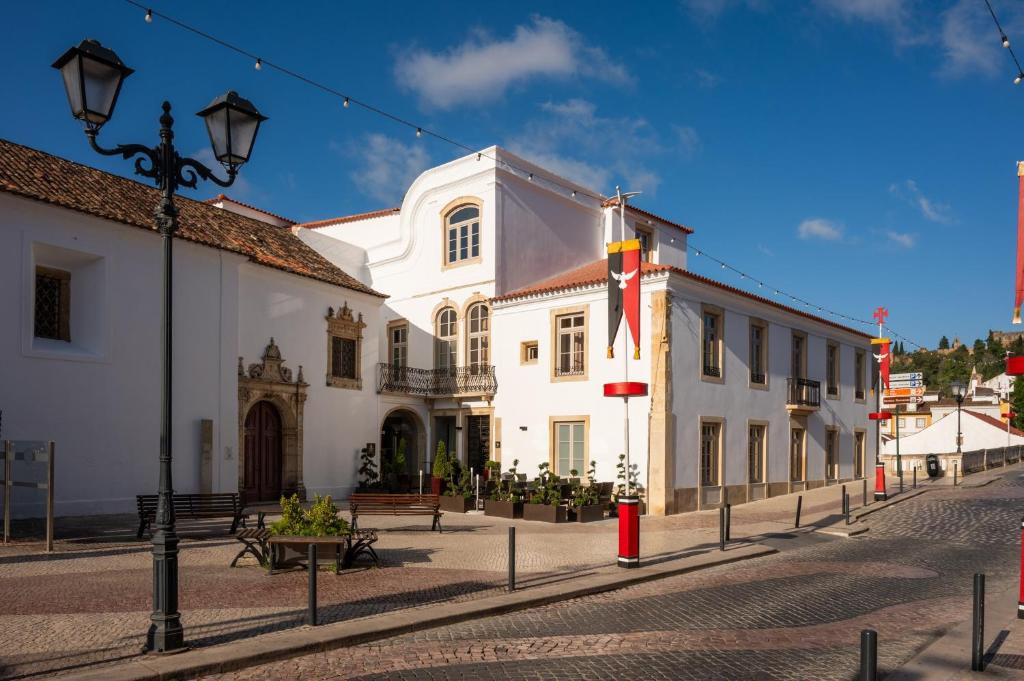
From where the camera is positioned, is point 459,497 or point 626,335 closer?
point 626,335

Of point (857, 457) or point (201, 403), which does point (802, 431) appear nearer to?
point (857, 457)

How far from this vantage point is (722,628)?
873cm

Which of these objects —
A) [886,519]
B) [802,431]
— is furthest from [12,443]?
[802,431]

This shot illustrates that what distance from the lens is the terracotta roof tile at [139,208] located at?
1786 cm

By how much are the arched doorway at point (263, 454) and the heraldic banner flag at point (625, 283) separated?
11.2 m

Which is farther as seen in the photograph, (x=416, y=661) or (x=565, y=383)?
(x=565, y=383)

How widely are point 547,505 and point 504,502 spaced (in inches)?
43.5

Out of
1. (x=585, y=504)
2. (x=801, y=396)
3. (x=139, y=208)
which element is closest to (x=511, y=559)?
(x=585, y=504)

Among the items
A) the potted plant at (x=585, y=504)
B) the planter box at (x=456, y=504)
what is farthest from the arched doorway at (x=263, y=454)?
the potted plant at (x=585, y=504)

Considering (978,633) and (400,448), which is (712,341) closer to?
(400,448)

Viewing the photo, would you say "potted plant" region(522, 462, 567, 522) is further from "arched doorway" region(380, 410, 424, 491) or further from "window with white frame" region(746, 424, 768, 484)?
"window with white frame" region(746, 424, 768, 484)

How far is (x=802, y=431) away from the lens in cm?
2770

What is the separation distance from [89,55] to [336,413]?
18.3 m

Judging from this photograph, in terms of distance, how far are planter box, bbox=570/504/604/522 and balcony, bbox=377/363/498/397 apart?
6.68m
